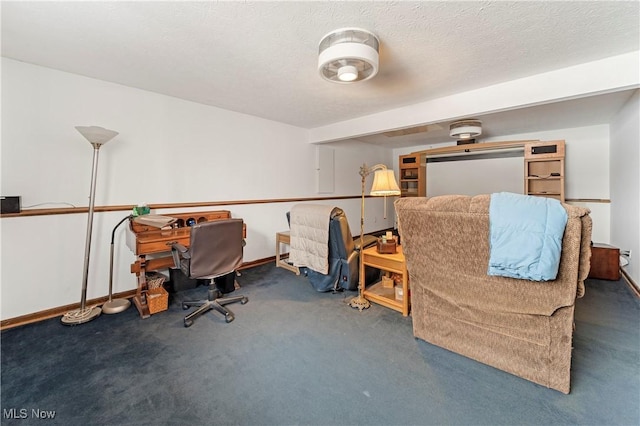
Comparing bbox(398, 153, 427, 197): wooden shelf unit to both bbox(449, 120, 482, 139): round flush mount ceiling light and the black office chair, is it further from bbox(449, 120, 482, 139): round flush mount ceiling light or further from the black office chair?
the black office chair

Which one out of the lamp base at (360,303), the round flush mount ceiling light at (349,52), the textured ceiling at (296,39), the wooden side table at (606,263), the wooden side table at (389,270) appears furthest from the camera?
the wooden side table at (606,263)

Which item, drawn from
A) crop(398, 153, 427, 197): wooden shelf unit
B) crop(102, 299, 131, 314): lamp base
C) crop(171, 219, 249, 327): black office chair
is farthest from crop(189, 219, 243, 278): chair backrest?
crop(398, 153, 427, 197): wooden shelf unit

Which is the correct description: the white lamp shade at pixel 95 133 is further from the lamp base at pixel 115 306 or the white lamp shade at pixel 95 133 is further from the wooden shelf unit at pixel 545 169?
the wooden shelf unit at pixel 545 169

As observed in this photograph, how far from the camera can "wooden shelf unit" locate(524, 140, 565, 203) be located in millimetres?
4105

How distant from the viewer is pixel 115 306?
8.50 ft

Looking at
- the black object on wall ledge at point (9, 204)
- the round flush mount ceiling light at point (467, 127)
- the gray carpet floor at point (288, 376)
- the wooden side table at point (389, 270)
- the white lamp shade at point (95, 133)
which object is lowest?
the gray carpet floor at point (288, 376)

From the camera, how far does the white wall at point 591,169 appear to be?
4332mm

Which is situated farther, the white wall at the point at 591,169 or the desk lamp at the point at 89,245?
the white wall at the point at 591,169

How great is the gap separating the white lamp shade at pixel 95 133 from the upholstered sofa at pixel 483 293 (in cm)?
262

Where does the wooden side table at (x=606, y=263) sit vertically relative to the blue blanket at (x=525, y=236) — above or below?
below

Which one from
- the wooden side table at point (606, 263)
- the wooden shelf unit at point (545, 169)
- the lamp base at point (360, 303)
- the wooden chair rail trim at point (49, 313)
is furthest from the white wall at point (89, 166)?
the wooden side table at point (606, 263)

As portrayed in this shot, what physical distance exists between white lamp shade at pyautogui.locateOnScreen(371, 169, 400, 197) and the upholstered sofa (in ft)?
2.74

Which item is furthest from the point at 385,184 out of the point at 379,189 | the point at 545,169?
the point at 545,169

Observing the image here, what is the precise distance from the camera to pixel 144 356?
1898mm
